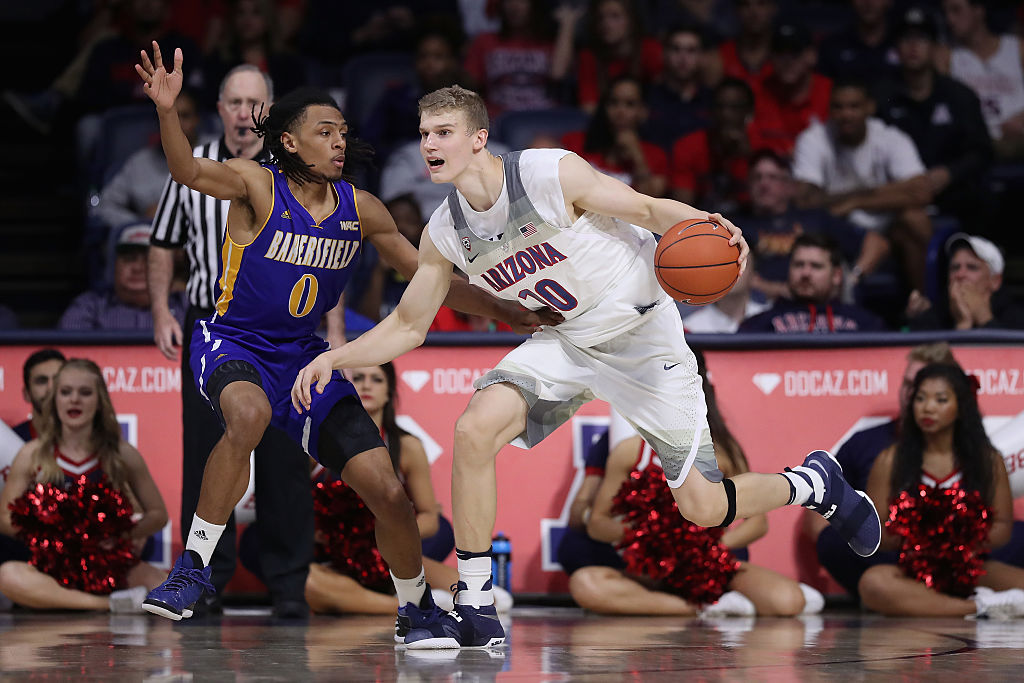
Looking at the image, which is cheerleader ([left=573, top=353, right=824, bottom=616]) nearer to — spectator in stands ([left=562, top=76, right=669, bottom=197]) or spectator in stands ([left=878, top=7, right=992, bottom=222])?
spectator in stands ([left=562, top=76, right=669, bottom=197])

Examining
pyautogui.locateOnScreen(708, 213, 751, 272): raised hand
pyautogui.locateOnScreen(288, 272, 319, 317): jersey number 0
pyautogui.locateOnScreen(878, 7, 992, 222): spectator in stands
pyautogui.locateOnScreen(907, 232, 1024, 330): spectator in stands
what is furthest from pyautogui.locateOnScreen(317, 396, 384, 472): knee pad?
pyautogui.locateOnScreen(878, 7, 992, 222): spectator in stands

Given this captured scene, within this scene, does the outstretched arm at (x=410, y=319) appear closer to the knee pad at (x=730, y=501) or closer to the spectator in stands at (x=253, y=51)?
the knee pad at (x=730, y=501)

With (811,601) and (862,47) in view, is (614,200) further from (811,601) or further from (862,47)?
(862,47)

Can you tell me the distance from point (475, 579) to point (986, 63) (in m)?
7.09

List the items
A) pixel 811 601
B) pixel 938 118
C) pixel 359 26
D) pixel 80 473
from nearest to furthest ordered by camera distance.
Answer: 1. pixel 811 601
2. pixel 80 473
3. pixel 938 118
4. pixel 359 26

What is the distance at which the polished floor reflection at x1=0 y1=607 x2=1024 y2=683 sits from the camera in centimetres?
416

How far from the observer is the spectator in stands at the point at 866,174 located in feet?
28.3

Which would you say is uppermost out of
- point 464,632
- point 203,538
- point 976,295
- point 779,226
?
point 779,226

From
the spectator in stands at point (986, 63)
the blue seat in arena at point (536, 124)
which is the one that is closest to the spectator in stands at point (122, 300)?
the blue seat in arena at point (536, 124)

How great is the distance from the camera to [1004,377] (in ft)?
21.8

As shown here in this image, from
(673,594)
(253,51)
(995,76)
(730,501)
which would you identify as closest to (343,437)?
(730,501)

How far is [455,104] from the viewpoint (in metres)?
4.64

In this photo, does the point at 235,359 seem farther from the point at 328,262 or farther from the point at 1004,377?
the point at 1004,377

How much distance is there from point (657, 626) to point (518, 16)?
17.9ft
